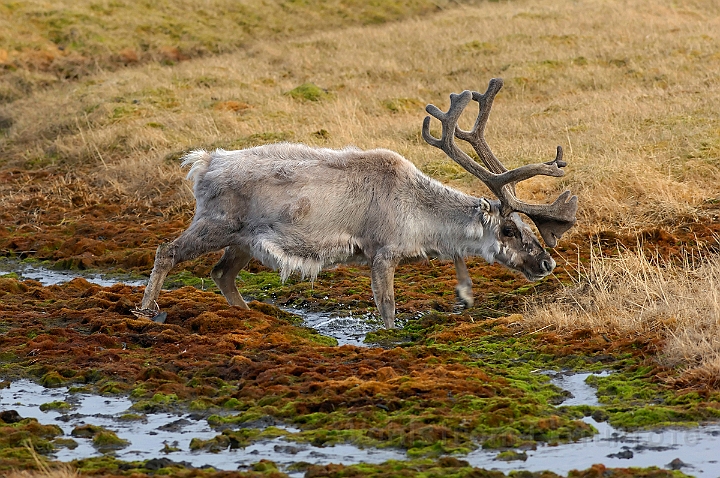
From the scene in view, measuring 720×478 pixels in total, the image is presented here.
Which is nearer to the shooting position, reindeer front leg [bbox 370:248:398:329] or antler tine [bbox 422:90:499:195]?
reindeer front leg [bbox 370:248:398:329]

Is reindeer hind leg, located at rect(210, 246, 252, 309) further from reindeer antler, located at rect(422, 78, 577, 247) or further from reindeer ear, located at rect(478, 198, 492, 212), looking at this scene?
reindeer ear, located at rect(478, 198, 492, 212)

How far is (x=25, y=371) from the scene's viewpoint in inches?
343

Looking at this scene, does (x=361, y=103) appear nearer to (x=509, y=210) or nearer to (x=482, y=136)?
(x=482, y=136)

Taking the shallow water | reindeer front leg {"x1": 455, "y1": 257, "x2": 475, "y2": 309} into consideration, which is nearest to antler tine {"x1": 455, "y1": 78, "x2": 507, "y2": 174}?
reindeer front leg {"x1": 455, "y1": 257, "x2": 475, "y2": 309}

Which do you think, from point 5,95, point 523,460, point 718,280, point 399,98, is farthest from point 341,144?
point 5,95

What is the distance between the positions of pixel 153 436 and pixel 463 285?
14.2ft

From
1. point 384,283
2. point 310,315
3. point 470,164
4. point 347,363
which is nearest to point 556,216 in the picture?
point 470,164

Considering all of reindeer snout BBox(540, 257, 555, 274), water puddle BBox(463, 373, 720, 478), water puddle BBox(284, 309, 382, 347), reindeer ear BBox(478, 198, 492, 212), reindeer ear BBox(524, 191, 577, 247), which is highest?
reindeer ear BBox(478, 198, 492, 212)

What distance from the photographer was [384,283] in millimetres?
10188

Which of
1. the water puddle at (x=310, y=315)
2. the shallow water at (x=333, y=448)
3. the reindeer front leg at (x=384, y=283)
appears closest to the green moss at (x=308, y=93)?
the water puddle at (x=310, y=315)

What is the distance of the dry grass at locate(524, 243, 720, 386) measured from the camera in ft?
27.1

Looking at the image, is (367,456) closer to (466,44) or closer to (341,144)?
(341,144)

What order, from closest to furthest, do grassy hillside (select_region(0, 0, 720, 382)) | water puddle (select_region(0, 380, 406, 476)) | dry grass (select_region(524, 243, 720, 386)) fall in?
water puddle (select_region(0, 380, 406, 476)), dry grass (select_region(524, 243, 720, 386)), grassy hillside (select_region(0, 0, 720, 382))

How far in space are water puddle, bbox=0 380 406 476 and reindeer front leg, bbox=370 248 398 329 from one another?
10.1 ft
